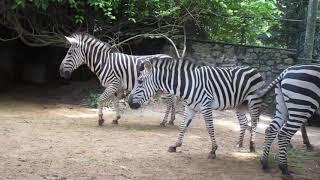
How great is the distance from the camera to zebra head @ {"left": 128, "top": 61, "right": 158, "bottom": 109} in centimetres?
681

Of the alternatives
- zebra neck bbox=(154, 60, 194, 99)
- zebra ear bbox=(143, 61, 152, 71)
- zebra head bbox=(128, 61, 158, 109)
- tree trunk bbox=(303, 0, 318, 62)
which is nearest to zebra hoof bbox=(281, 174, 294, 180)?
zebra neck bbox=(154, 60, 194, 99)

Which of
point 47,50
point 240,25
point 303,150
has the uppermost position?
point 240,25

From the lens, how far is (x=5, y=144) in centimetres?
664

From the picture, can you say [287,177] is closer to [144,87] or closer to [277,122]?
[277,122]

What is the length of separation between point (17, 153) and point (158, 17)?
660cm

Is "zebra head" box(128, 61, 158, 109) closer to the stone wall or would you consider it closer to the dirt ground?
the dirt ground

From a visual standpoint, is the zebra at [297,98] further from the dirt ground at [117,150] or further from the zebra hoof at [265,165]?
the dirt ground at [117,150]

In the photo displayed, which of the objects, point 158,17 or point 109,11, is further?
point 158,17

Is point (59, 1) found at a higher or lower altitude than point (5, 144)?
higher

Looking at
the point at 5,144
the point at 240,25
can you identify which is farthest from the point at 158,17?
the point at 5,144

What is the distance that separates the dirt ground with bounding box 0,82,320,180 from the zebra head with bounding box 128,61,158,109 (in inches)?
28.9

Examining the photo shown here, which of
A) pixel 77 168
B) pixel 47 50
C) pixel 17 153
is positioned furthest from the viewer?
pixel 47 50

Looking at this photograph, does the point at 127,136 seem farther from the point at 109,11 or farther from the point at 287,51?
the point at 287,51

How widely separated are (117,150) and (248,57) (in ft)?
21.2
